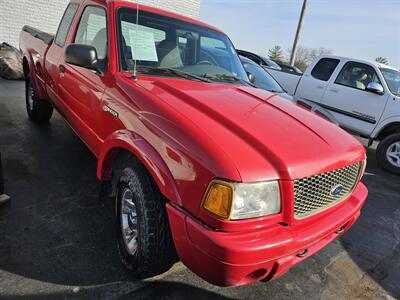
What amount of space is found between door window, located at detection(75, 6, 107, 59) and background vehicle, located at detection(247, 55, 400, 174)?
3601mm

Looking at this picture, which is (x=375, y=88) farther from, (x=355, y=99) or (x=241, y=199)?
(x=241, y=199)

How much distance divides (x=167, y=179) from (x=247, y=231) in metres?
0.52

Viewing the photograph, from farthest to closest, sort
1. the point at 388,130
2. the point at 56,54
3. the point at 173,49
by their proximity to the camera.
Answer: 1. the point at 388,130
2. the point at 56,54
3. the point at 173,49

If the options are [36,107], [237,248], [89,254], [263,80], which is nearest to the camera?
[237,248]

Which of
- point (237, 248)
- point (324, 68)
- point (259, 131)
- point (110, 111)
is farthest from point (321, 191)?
point (324, 68)

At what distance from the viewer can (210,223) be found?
1.64 metres

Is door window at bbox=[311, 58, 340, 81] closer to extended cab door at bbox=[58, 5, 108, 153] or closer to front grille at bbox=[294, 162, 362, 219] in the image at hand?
front grille at bbox=[294, 162, 362, 219]

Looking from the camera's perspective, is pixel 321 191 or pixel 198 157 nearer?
pixel 198 157

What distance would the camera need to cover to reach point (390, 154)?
5605 millimetres

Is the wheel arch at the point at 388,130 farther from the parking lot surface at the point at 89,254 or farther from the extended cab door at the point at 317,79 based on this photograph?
the parking lot surface at the point at 89,254

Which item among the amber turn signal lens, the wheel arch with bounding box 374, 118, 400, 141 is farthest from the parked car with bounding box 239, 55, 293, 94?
the amber turn signal lens

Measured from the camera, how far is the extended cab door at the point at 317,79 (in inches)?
259

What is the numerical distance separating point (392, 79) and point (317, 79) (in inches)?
54.2

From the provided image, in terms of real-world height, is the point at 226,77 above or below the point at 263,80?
above
